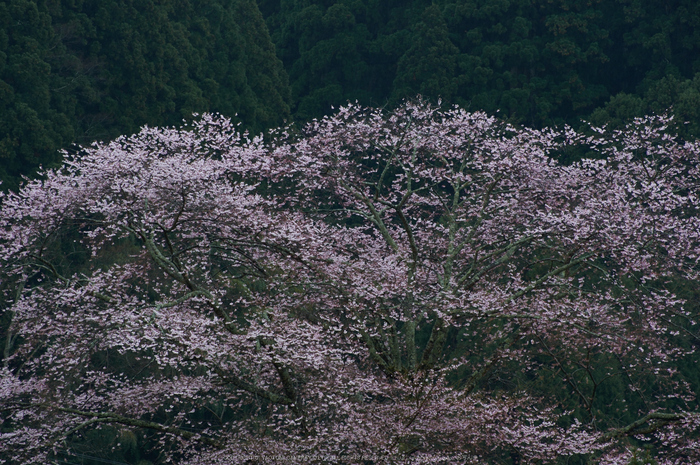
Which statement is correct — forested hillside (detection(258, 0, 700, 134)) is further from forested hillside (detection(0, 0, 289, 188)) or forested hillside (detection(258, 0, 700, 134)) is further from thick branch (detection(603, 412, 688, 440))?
thick branch (detection(603, 412, 688, 440))

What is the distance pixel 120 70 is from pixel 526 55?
12.8 metres

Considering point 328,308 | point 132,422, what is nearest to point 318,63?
point 328,308

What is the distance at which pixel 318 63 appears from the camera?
23906mm

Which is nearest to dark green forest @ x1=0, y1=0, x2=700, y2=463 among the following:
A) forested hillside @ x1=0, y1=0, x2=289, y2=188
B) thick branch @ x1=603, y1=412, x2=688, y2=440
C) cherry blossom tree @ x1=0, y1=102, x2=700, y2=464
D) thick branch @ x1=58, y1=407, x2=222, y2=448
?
forested hillside @ x1=0, y1=0, x2=289, y2=188

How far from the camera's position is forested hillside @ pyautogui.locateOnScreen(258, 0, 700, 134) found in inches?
826

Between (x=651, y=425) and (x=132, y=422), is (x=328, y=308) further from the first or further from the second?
(x=651, y=425)

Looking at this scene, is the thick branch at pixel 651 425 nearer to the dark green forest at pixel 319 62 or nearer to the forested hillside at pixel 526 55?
the dark green forest at pixel 319 62

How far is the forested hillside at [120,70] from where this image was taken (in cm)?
1412

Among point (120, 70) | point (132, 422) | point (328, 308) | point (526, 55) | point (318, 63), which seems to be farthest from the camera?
point (318, 63)

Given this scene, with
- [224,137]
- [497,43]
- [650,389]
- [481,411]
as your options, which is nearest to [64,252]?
[224,137]

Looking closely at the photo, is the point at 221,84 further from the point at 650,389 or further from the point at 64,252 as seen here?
the point at 650,389

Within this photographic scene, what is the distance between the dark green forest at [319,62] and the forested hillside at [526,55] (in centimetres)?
5

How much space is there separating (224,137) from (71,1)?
8.89m

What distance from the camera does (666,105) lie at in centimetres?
1898
